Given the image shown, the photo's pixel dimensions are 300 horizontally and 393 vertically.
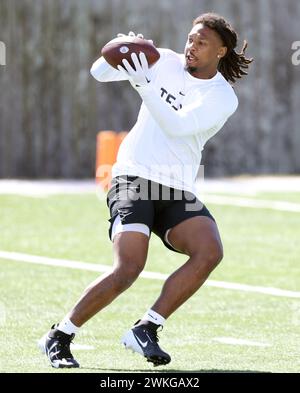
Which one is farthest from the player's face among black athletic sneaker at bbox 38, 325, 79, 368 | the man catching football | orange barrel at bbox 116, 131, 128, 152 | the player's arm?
orange barrel at bbox 116, 131, 128, 152

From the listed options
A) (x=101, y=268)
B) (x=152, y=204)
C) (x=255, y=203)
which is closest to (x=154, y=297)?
(x=101, y=268)

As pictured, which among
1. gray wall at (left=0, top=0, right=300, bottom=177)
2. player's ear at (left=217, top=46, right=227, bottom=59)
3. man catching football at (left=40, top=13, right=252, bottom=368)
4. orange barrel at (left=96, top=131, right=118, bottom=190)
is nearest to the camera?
man catching football at (left=40, top=13, right=252, bottom=368)

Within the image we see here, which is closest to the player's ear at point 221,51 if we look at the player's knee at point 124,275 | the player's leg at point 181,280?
the player's leg at point 181,280

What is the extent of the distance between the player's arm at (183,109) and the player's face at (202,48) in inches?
8.0

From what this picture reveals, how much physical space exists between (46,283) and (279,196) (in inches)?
286

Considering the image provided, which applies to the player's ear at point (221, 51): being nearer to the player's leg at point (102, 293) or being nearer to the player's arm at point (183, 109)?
the player's arm at point (183, 109)

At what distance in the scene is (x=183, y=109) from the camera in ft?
22.7

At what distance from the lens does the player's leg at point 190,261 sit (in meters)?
6.88

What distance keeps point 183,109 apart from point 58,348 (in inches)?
59.4

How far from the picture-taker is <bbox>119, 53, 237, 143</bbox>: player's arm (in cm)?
671

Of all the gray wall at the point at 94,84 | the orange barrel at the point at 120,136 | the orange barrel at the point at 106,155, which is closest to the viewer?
the orange barrel at the point at 106,155

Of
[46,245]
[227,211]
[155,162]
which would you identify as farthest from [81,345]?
[227,211]

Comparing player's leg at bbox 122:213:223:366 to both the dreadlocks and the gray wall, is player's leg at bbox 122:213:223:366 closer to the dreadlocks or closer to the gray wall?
the dreadlocks

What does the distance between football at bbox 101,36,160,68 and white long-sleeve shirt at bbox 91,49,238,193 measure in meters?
0.17
